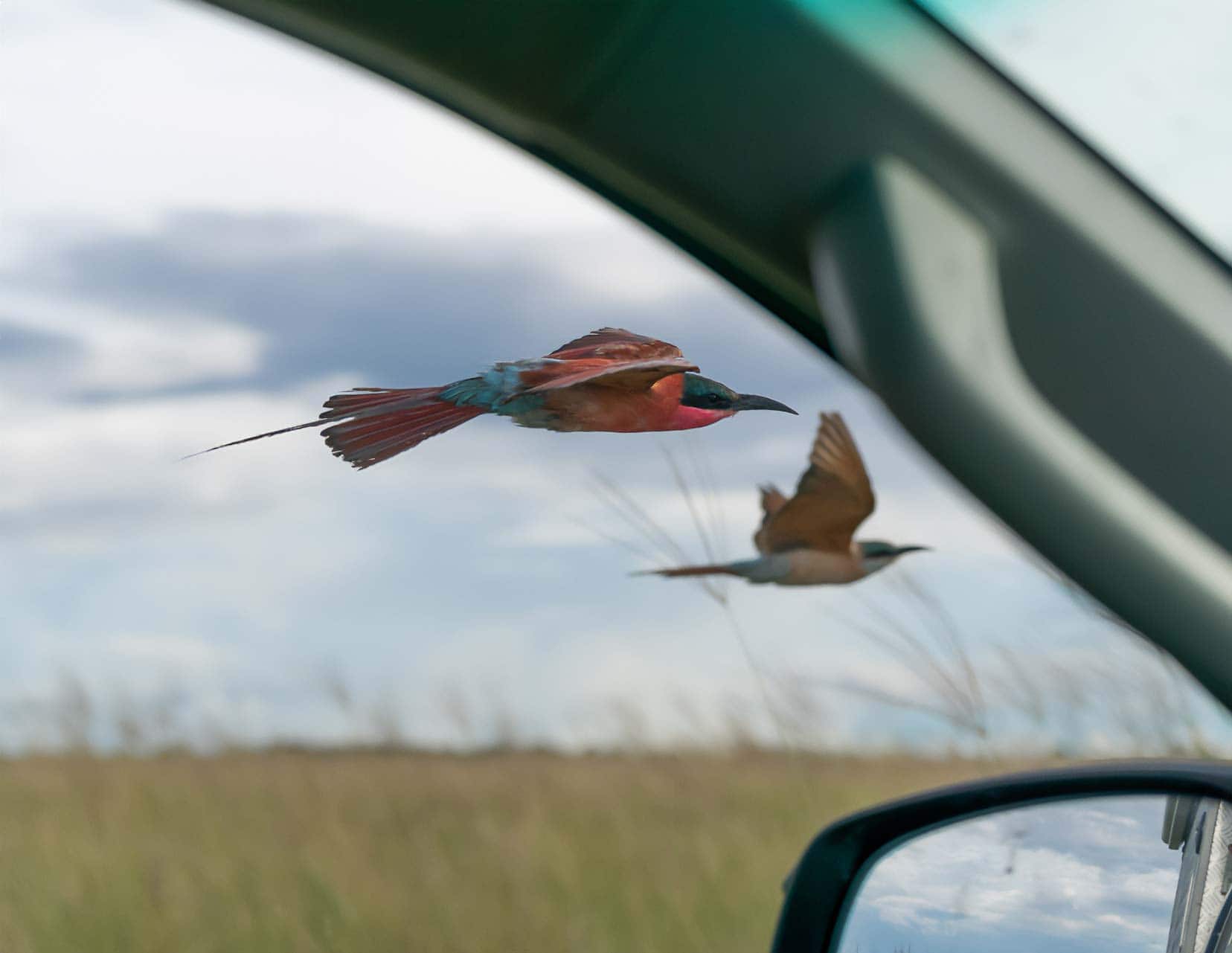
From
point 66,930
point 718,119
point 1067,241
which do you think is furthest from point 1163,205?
point 66,930

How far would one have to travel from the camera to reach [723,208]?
33.0 inches

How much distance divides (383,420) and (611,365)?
0.46 ft

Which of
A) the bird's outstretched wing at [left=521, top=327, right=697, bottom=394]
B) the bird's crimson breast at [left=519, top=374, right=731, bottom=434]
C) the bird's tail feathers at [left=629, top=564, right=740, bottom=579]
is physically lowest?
the bird's tail feathers at [left=629, top=564, right=740, bottom=579]

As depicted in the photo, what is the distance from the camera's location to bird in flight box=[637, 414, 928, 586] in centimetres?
71

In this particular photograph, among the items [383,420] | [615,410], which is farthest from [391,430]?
[615,410]

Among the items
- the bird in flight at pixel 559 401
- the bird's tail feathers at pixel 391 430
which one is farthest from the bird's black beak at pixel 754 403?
the bird's tail feathers at pixel 391 430

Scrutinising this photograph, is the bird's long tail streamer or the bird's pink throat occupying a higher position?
the bird's pink throat

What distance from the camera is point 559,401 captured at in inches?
26.5

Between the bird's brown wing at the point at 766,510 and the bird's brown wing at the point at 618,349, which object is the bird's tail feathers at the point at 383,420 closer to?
the bird's brown wing at the point at 618,349

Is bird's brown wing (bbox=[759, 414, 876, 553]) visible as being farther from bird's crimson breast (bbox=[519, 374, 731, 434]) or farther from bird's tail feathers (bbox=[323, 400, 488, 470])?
bird's tail feathers (bbox=[323, 400, 488, 470])

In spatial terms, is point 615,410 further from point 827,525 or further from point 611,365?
point 827,525

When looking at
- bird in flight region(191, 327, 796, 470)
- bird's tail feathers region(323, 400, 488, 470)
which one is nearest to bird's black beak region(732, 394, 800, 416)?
bird in flight region(191, 327, 796, 470)

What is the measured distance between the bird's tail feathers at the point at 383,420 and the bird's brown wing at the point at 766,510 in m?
0.19

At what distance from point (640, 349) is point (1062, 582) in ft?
1.06
